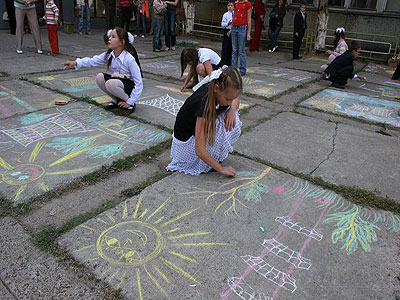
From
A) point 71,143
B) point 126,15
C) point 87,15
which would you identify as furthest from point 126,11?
point 71,143

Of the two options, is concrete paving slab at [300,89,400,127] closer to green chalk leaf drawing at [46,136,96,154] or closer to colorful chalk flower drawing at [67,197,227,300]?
green chalk leaf drawing at [46,136,96,154]

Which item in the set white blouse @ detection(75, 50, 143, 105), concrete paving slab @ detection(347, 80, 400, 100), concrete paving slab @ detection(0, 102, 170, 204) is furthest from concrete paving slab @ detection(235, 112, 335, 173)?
concrete paving slab @ detection(347, 80, 400, 100)

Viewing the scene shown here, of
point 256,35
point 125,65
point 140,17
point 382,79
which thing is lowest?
point 382,79

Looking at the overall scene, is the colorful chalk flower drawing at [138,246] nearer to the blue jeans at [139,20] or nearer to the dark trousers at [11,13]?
the dark trousers at [11,13]

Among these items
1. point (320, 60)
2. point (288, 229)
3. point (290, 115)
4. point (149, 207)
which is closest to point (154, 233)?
point (149, 207)

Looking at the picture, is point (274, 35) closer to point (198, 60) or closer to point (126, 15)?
point (126, 15)

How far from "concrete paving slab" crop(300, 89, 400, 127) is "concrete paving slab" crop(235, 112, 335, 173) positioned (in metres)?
0.80

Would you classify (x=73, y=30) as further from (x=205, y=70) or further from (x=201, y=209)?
(x=201, y=209)

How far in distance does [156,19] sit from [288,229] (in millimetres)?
7694

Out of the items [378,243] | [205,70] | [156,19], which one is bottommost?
[378,243]

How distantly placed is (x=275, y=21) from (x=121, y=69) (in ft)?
23.8

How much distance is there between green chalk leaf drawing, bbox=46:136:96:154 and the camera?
10.4 ft

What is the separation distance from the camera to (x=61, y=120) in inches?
150

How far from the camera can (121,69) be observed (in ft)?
13.5
